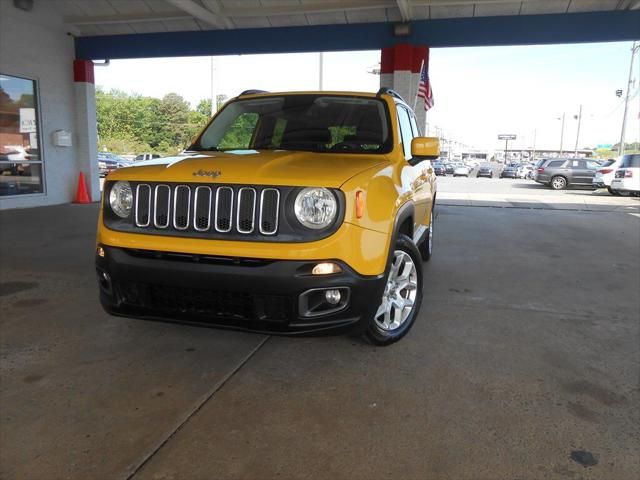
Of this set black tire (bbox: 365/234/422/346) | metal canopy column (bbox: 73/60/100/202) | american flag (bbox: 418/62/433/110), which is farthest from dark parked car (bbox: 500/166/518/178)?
black tire (bbox: 365/234/422/346)

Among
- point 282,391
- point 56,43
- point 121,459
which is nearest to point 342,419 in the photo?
point 282,391

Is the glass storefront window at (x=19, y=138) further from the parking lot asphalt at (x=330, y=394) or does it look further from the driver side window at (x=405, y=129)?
the driver side window at (x=405, y=129)

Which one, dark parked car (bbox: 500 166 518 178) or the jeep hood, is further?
dark parked car (bbox: 500 166 518 178)

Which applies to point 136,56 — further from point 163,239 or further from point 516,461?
point 516,461

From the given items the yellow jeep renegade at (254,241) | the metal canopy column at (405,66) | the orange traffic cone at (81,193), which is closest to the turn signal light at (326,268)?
the yellow jeep renegade at (254,241)

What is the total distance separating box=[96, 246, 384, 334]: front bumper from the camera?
2.70 metres

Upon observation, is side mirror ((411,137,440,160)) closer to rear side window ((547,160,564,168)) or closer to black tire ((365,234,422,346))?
black tire ((365,234,422,346))

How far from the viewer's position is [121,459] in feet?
7.68

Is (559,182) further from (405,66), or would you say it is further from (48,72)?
(48,72)

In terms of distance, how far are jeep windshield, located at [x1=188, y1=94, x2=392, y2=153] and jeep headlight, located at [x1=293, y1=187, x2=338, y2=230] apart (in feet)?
3.58

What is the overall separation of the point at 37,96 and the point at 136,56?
2545 millimetres

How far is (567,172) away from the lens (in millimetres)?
23172

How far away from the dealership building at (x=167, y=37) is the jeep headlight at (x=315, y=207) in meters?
8.13

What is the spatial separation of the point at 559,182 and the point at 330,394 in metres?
23.6
